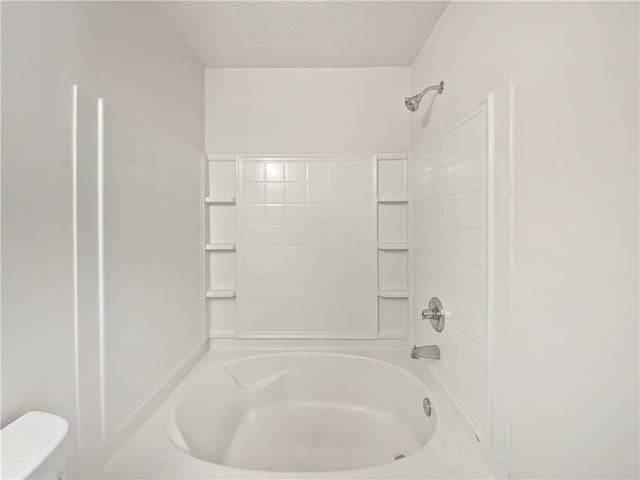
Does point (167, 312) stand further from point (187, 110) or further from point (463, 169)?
point (463, 169)

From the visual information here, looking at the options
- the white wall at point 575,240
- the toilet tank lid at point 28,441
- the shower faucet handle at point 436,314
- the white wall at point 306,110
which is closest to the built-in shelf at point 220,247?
the white wall at point 306,110

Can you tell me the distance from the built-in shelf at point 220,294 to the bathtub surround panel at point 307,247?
0.05 meters

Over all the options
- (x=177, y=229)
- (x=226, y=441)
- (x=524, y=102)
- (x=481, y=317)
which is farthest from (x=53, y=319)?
(x=524, y=102)

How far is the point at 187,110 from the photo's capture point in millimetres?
1802

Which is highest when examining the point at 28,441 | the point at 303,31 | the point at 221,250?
the point at 303,31

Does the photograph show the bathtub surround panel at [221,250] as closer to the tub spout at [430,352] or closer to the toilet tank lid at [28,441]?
the tub spout at [430,352]

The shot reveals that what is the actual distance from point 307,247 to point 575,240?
4.70 feet

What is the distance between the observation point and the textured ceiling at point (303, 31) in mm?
1487

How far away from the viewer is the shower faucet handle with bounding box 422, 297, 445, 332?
1485 mm

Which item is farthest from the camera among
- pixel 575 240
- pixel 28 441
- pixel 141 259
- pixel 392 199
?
pixel 392 199

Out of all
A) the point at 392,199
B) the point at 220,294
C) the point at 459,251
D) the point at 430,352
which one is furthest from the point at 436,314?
the point at 220,294

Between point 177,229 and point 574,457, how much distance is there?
5.44 ft

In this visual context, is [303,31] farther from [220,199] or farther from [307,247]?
[307,247]

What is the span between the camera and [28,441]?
67 cm
